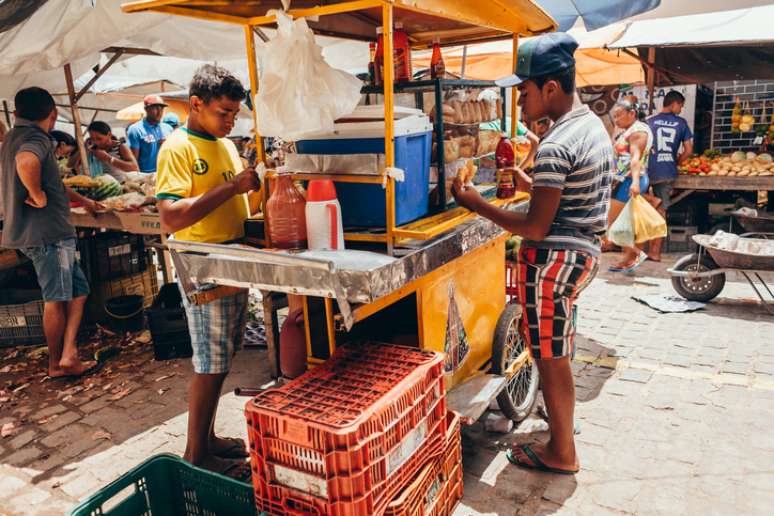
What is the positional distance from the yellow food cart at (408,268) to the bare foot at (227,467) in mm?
872

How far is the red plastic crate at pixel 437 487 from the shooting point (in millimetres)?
2639

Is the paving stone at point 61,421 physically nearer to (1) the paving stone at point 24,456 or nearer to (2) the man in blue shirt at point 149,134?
(1) the paving stone at point 24,456

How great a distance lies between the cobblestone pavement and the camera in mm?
3494

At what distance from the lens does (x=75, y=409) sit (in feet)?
16.4

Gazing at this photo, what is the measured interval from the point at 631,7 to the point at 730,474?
4.94 metres

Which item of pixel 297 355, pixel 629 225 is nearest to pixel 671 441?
pixel 297 355

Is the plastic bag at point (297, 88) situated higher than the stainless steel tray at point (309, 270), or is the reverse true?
the plastic bag at point (297, 88)

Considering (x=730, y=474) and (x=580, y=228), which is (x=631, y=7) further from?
(x=730, y=474)

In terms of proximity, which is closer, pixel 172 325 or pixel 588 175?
pixel 588 175

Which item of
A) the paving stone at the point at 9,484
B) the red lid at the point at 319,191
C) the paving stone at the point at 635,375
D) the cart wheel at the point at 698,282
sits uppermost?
the red lid at the point at 319,191

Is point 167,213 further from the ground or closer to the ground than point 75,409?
further from the ground

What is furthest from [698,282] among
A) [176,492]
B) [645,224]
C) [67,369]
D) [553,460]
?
[67,369]

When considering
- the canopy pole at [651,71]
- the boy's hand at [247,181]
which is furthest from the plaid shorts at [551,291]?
the canopy pole at [651,71]

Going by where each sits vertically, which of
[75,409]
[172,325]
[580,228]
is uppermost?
[580,228]
